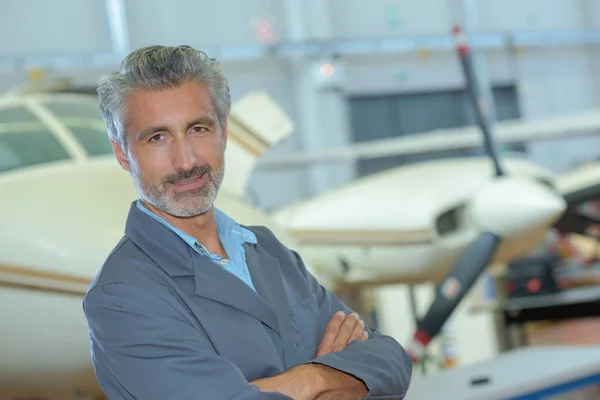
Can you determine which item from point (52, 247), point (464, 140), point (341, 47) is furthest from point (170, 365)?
point (341, 47)

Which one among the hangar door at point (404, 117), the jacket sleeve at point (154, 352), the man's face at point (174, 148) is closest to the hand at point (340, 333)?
the jacket sleeve at point (154, 352)

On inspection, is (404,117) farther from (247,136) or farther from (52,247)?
(52,247)

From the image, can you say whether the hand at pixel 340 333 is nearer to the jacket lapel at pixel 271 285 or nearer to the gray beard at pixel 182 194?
the jacket lapel at pixel 271 285

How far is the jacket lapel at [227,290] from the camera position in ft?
5.94

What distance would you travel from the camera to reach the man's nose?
181cm

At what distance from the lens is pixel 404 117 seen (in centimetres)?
1375

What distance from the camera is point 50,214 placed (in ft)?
10.8

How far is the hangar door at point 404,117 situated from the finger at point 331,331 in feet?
35.4

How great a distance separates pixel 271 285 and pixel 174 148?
1.21 feet

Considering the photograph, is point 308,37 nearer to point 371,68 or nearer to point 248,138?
point 371,68

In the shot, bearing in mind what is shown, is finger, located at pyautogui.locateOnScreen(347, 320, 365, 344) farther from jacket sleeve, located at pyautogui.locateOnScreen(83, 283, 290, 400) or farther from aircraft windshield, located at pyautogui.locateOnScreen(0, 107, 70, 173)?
aircraft windshield, located at pyautogui.locateOnScreen(0, 107, 70, 173)

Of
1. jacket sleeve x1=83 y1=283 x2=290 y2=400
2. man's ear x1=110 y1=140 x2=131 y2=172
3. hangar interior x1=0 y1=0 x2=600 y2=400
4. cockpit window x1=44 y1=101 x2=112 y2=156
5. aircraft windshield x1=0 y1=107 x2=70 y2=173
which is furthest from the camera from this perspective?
cockpit window x1=44 y1=101 x2=112 y2=156

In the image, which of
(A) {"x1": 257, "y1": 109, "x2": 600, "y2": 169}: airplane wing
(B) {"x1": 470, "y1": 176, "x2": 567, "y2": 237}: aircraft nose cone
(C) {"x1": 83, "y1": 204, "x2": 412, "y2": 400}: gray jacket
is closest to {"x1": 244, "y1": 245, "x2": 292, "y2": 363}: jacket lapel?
(C) {"x1": 83, "y1": 204, "x2": 412, "y2": 400}: gray jacket

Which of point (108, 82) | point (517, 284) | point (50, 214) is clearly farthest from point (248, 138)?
point (517, 284)
